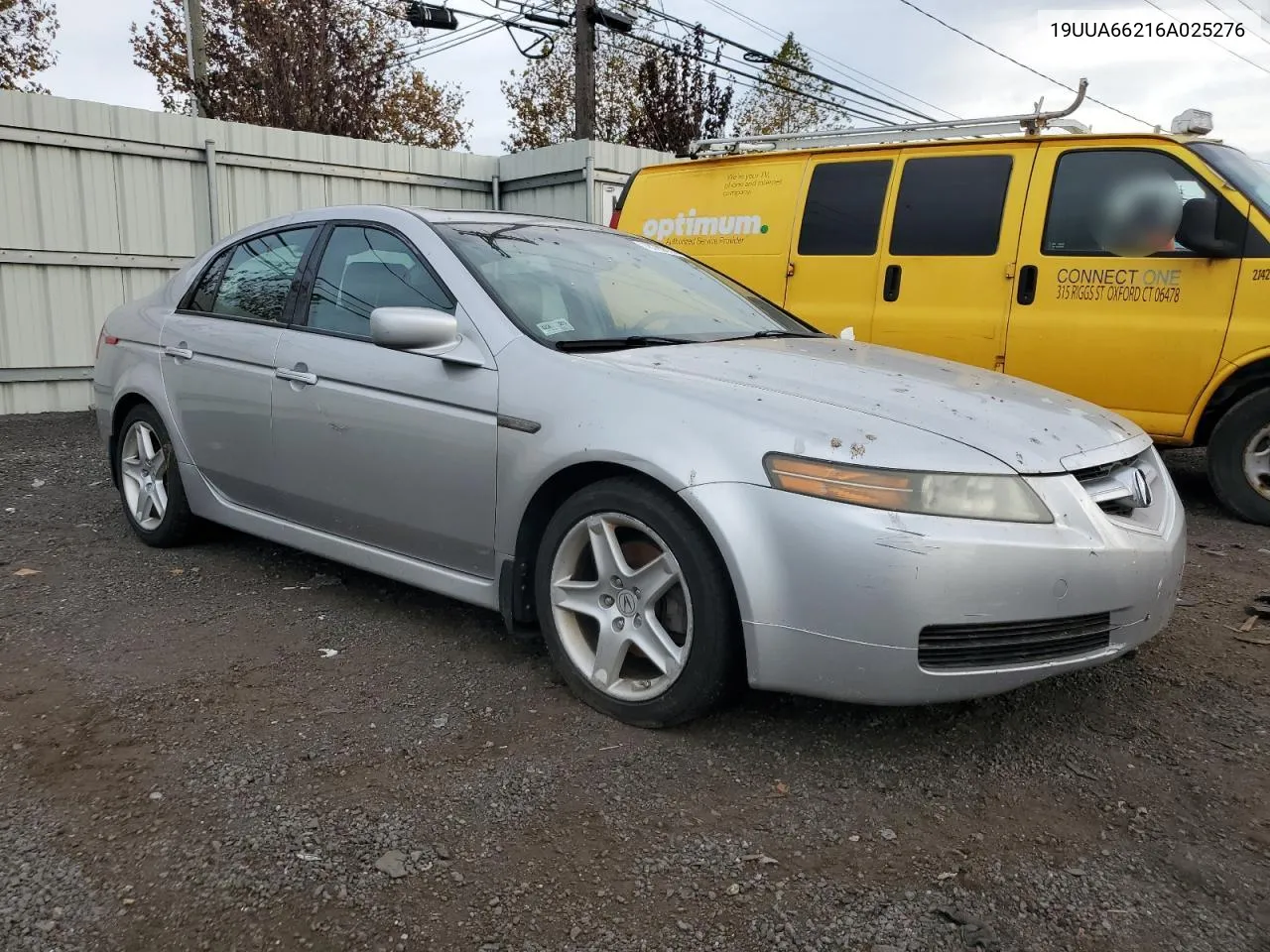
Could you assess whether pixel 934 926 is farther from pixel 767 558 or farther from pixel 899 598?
pixel 767 558

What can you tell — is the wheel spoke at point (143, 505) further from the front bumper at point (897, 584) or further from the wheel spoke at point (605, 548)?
the front bumper at point (897, 584)

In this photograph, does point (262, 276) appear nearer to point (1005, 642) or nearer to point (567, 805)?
point (567, 805)

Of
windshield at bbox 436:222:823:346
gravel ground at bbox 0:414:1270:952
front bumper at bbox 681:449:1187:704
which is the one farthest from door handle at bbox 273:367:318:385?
front bumper at bbox 681:449:1187:704

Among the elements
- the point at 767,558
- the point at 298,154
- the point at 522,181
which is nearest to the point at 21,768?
the point at 767,558

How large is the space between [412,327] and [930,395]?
1.61m

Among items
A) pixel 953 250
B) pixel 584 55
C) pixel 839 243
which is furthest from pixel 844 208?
pixel 584 55

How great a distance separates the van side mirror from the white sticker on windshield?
3.60 metres

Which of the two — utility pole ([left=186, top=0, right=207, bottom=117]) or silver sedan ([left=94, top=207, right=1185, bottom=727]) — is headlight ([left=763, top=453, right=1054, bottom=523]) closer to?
silver sedan ([left=94, top=207, right=1185, bottom=727])

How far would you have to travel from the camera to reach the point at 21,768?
2705 mm

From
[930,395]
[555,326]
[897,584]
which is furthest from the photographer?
[555,326]

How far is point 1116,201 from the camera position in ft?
18.0

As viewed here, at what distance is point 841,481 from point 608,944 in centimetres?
119

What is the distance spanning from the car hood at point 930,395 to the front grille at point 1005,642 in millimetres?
402

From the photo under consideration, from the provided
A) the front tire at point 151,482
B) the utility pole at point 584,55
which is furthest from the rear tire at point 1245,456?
the utility pole at point 584,55
